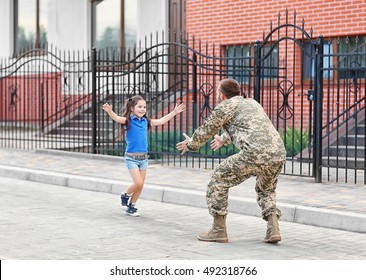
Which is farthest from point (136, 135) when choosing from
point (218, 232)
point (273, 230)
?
point (273, 230)

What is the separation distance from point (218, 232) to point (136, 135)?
7.10ft

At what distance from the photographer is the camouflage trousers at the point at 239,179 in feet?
25.6

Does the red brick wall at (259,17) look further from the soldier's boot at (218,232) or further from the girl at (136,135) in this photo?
the soldier's boot at (218,232)

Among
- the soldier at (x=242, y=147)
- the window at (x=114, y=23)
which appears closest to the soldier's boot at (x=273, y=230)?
the soldier at (x=242, y=147)

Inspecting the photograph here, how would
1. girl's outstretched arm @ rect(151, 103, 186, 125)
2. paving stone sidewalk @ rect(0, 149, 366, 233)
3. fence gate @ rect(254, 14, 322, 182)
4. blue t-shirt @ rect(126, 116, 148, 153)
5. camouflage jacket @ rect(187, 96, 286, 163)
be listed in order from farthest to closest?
fence gate @ rect(254, 14, 322, 182) → blue t-shirt @ rect(126, 116, 148, 153) → paving stone sidewalk @ rect(0, 149, 366, 233) → girl's outstretched arm @ rect(151, 103, 186, 125) → camouflage jacket @ rect(187, 96, 286, 163)

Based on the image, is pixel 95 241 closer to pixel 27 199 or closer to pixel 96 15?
pixel 27 199

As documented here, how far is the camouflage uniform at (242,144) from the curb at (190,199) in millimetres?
1483

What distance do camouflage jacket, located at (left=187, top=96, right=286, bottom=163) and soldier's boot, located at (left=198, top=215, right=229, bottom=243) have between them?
723 millimetres

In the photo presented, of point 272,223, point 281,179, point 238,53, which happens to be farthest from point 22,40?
point 272,223

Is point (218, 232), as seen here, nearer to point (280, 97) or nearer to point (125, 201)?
point (125, 201)

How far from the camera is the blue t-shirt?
32.3ft

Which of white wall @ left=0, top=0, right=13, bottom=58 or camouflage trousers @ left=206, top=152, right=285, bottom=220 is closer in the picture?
camouflage trousers @ left=206, top=152, right=285, bottom=220

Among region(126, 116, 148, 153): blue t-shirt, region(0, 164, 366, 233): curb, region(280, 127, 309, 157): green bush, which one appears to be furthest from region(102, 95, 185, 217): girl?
region(280, 127, 309, 157): green bush

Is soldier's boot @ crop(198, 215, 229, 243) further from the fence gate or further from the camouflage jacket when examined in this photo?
the fence gate
